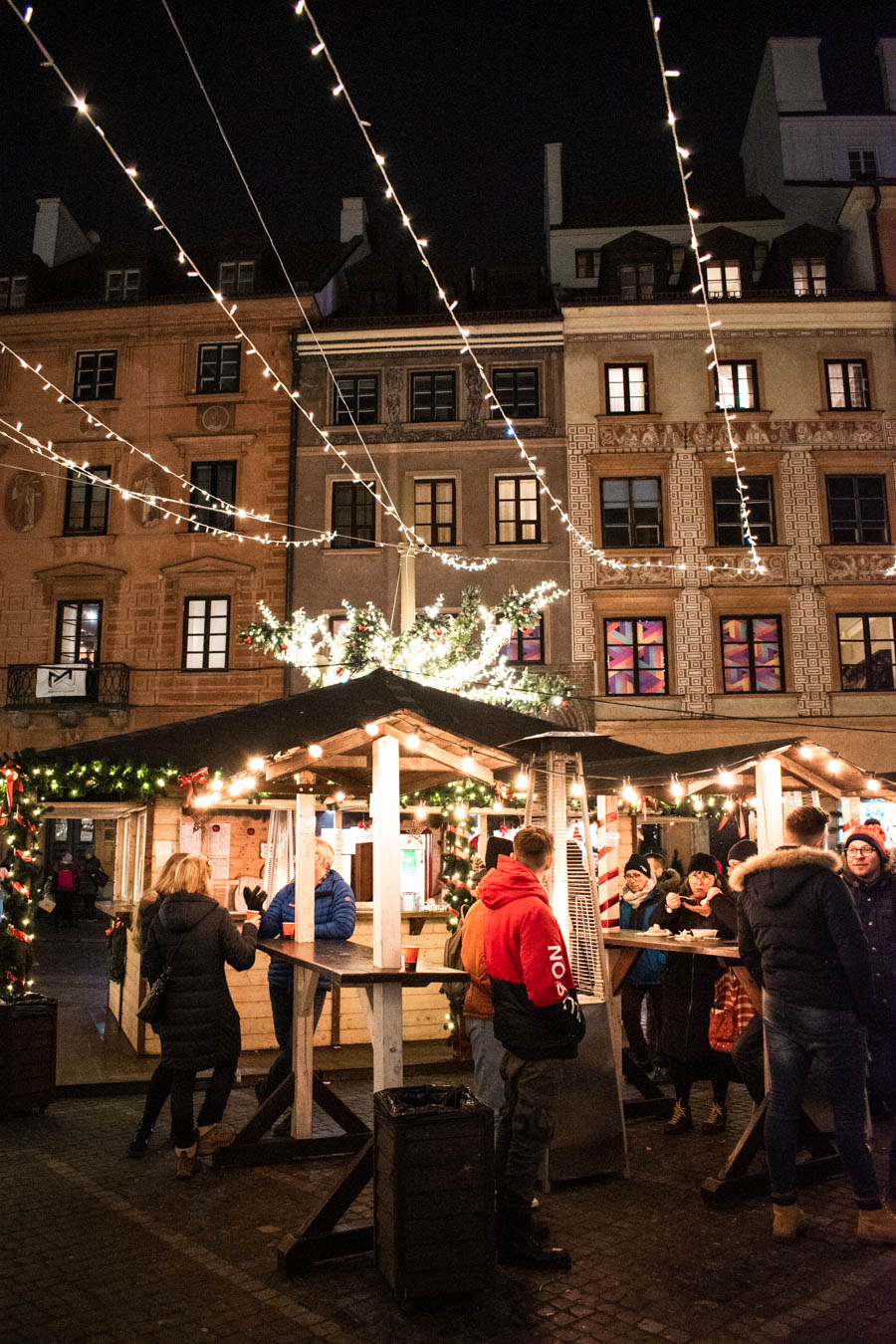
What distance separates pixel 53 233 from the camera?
90.3 ft

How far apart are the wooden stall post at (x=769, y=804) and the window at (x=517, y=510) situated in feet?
52.9

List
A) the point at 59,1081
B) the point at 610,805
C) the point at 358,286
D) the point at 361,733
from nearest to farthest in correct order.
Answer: the point at 361,733
the point at 59,1081
the point at 610,805
the point at 358,286

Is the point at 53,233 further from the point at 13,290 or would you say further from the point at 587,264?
the point at 587,264

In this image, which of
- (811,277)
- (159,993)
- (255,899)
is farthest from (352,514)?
(159,993)

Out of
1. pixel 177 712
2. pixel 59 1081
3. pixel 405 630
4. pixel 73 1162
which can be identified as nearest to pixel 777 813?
pixel 73 1162

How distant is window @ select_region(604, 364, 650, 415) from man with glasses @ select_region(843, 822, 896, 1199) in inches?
700

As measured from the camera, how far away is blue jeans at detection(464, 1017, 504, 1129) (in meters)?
5.59

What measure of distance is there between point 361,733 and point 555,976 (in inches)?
77.4

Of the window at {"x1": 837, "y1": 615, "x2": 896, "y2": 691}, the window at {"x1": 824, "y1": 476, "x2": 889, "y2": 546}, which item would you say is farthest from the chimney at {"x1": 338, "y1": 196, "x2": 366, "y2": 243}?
the window at {"x1": 837, "y1": 615, "x2": 896, "y2": 691}

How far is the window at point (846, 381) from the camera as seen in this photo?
74.9ft

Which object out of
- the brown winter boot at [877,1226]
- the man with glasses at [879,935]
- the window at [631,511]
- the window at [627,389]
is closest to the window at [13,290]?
the window at [627,389]

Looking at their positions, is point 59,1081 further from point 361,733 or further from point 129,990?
point 361,733

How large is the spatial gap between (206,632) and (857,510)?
14.6m

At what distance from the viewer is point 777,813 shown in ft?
23.1
